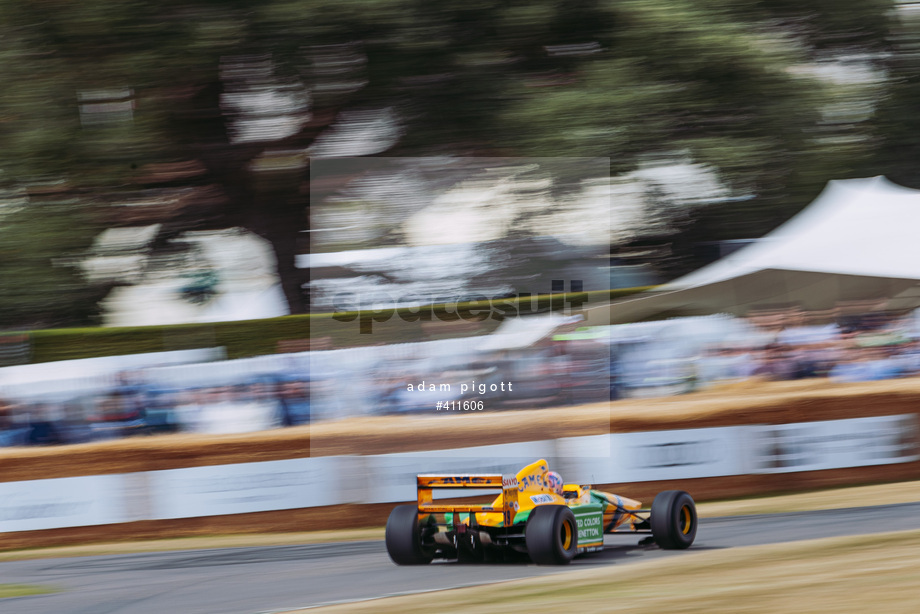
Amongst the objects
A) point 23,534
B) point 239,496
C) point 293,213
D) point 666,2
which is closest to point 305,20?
point 293,213

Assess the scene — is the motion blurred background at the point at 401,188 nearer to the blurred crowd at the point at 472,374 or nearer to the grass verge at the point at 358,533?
the blurred crowd at the point at 472,374

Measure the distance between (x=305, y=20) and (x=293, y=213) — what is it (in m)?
2.09

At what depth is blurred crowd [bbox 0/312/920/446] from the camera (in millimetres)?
8414

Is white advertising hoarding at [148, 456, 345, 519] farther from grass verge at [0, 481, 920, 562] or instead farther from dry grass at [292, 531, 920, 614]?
dry grass at [292, 531, 920, 614]

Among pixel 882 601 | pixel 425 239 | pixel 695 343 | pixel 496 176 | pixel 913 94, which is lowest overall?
pixel 882 601

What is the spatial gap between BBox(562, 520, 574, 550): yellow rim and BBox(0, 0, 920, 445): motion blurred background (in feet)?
9.65

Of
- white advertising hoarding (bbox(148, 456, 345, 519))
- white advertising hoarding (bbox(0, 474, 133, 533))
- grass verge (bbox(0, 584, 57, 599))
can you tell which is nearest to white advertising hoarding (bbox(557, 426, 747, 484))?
white advertising hoarding (bbox(148, 456, 345, 519))

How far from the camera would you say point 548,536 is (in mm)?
5426

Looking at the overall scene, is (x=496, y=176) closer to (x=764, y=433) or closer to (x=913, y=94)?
(x=764, y=433)

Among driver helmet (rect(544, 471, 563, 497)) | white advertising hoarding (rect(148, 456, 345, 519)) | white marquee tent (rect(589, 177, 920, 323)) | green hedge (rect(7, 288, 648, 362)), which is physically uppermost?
white marquee tent (rect(589, 177, 920, 323))

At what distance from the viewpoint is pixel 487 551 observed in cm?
582

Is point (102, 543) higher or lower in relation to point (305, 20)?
lower

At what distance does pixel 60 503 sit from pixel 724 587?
548 centimetres

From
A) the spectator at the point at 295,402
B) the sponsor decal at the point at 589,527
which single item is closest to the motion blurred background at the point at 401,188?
the spectator at the point at 295,402
